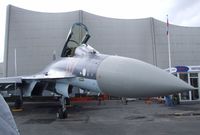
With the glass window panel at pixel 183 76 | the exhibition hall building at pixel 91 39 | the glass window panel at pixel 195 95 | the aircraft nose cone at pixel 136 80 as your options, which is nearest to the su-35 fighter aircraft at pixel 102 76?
the aircraft nose cone at pixel 136 80

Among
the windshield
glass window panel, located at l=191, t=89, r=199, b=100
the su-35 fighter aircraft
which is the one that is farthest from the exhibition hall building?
the windshield

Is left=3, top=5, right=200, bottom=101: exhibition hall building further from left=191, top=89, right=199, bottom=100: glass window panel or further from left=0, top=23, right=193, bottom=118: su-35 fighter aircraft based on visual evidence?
left=0, top=23, right=193, bottom=118: su-35 fighter aircraft

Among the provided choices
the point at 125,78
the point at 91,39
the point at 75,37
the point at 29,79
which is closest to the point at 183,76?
the point at 75,37

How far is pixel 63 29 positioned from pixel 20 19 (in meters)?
4.74

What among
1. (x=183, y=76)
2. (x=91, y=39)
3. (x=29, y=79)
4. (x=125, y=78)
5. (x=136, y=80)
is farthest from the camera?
(x=91, y=39)

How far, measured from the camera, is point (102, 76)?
28.0 feet

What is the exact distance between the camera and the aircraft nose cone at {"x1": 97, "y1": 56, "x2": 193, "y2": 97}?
6.95 meters

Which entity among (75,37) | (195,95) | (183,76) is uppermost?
(75,37)

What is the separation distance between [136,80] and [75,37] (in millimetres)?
6149

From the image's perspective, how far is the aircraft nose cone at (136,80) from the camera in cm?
695

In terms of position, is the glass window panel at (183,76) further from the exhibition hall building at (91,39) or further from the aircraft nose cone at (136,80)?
the aircraft nose cone at (136,80)

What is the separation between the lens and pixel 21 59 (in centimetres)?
3055

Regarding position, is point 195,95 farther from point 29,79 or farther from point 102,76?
point 102,76

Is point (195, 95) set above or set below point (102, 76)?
below
